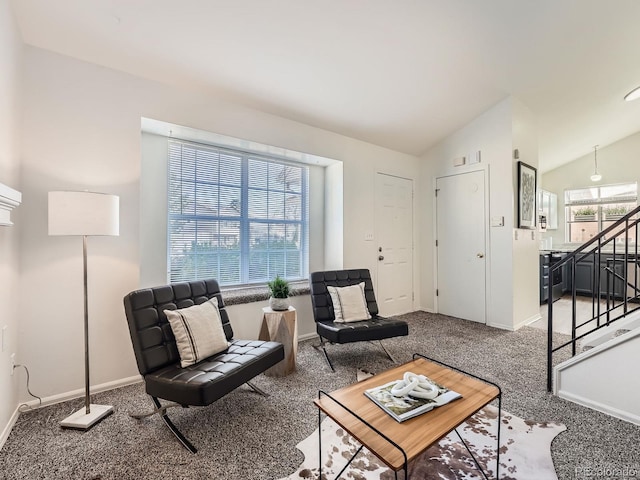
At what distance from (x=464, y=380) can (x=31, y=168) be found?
10.3 feet

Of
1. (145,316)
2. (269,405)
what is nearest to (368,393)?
(269,405)

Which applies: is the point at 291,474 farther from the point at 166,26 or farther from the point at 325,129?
the point at 325,129

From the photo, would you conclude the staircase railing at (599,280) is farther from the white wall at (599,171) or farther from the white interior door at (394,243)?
the white interior door at (394,243)

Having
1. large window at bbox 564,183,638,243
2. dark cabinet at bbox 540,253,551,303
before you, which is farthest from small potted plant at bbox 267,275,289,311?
large window at bbox 564,183,638,243

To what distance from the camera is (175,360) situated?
212 cm

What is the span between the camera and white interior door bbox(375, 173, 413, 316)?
4359mm

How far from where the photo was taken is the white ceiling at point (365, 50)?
2133 mm

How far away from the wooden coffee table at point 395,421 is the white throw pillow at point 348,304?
52.4 inches

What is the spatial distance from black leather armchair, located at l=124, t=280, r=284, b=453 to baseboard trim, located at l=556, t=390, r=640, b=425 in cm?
209

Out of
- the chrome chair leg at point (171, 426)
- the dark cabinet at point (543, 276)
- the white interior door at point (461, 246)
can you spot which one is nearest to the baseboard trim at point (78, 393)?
the chrome chair leg at point (171, 426)

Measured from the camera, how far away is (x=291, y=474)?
1.53 meters

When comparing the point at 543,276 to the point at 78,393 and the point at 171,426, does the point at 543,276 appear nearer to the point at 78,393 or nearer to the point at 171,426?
the point at 171,426

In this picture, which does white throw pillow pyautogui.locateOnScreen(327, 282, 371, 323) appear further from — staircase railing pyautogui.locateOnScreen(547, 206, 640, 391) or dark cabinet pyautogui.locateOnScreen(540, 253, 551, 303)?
dark cabinet pyautogui.locateOnScreen(540, 253, 551, 303)

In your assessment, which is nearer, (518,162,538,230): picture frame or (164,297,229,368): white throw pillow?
(164,297,229,368): white throw pillow
